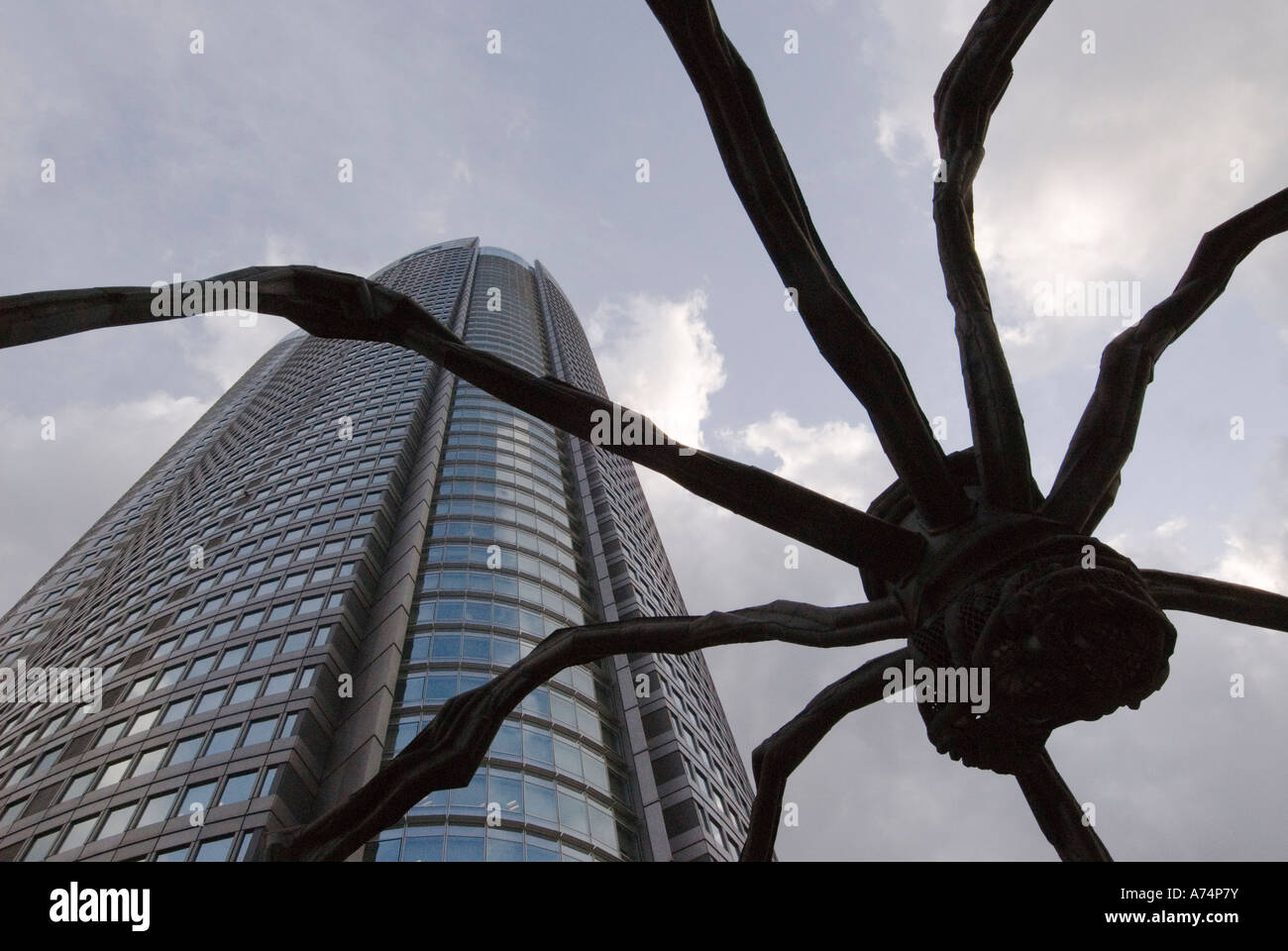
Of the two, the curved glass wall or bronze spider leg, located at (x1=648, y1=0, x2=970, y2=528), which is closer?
bronze spider leg, located at (x1=648, y1=0, x2=970, y2=528)

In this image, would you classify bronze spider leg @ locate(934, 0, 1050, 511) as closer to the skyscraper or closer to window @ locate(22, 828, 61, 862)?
the skyscraper

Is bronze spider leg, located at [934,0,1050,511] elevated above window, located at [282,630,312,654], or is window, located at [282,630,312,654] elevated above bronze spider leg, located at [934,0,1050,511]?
window, located at [282,630,312,654]

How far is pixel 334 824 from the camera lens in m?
3.36

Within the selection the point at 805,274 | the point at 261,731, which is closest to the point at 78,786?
the point at 261,731

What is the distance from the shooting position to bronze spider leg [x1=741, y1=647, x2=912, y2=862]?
12.0 ft

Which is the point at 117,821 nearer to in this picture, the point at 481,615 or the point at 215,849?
the point at 215,849

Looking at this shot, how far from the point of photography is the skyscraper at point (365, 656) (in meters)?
26.9

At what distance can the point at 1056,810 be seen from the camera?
3719 millimetres

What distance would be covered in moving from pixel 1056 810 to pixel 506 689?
7.88 feet

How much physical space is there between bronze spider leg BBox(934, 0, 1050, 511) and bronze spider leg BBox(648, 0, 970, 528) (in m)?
0.21

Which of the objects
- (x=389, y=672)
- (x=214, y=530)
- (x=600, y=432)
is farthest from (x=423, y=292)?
(x=600, y=432)

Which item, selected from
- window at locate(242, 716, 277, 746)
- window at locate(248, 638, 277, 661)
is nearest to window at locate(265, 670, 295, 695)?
window at locate(242, 716, 277, 746)
